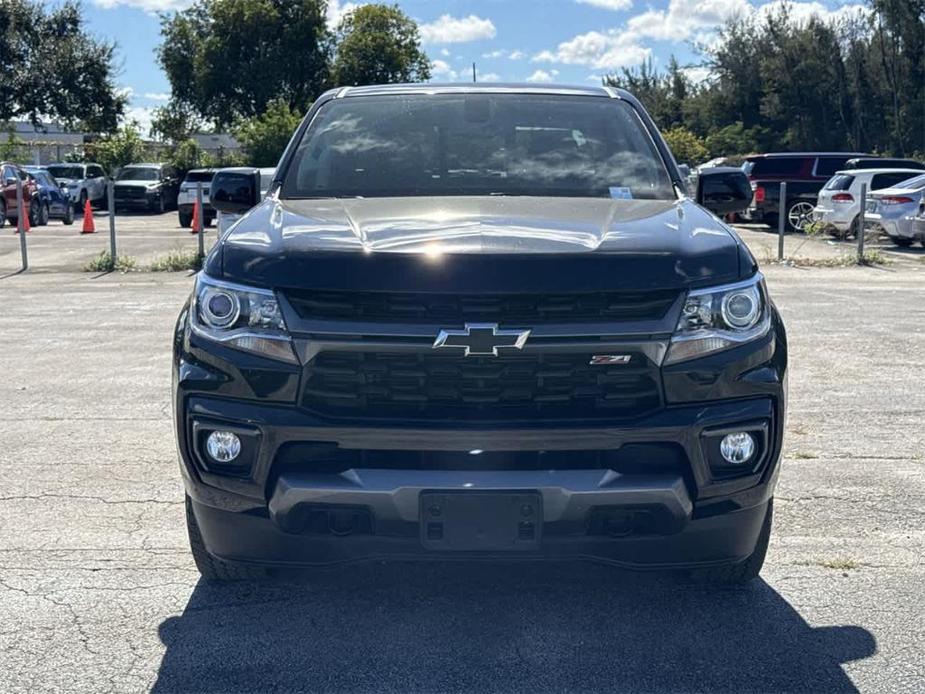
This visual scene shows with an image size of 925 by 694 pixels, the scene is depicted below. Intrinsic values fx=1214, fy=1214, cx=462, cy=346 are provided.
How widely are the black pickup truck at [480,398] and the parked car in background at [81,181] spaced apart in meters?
34.5

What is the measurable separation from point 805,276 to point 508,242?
13037mm

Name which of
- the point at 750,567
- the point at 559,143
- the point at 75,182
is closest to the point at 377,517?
the point at 750,567

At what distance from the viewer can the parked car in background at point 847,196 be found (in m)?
21.7

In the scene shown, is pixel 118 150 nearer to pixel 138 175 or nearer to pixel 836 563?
pixel 138 175

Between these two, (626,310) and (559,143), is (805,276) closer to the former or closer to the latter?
(559,143)

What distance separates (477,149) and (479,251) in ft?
5.21

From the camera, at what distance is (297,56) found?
5228 cm

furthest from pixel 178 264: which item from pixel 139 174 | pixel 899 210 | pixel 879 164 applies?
pixel 139 174

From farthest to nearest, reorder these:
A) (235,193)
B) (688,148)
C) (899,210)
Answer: (688,148) < (899,210) < (235,193)

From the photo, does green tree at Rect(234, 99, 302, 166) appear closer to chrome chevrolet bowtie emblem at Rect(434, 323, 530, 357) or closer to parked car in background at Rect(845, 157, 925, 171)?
parked car in background at Rect(845, 157, 925, 171)

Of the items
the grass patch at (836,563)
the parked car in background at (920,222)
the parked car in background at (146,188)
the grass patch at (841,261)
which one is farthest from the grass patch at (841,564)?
the parked car in background at (146,188)

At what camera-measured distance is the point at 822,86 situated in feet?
163

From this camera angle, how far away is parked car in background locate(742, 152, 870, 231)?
2616cm

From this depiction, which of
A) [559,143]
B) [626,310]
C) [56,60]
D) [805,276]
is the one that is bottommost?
[805,276]
